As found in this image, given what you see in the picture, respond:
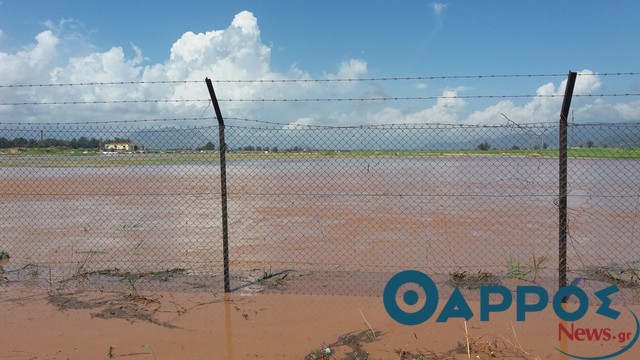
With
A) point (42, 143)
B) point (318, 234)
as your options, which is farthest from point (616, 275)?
point (42, 143)

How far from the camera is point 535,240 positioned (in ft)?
30.3

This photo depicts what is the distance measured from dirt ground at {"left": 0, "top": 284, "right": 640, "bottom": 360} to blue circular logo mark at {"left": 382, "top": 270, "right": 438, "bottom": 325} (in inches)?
4.2

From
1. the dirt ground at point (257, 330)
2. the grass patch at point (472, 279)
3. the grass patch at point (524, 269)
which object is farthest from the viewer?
the grass patch at point (524, 269)

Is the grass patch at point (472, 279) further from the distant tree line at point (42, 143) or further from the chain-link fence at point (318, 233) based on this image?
the distant tree line at point (42, 143)

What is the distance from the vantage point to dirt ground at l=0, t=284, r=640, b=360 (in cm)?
445

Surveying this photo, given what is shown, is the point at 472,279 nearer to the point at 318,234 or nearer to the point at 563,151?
the point at 563,151

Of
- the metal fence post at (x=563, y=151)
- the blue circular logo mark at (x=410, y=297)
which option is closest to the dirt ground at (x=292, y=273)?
the blue circular logo mark at (x=410, y=297)

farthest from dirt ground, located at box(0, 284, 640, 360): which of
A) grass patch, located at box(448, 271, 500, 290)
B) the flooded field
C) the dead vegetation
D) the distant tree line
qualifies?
the distant tree line

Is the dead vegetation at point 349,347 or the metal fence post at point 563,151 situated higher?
the metal fence post at point 563,151

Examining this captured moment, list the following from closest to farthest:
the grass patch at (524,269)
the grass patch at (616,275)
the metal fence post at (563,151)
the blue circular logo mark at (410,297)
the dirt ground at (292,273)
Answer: the dirt ground at (292,273)
the metal fence post at (563,151)
the blue circular logo mark at (410,297)
the grass patch at (616,275)
the grass patch at (524,269)

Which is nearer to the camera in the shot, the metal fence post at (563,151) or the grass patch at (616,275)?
the metal fence post at (563,151)

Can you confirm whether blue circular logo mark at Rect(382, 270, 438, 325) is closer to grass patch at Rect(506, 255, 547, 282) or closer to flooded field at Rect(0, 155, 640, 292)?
flooded field at Rect(0, 155, 640, 292)

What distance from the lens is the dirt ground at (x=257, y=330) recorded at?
4445mm

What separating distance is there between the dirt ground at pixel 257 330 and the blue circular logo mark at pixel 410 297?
11 centimetres
